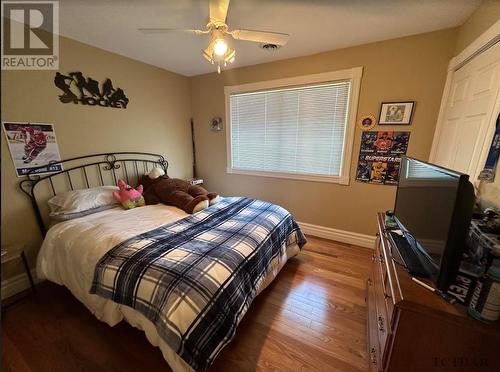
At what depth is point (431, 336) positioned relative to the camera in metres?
1.06

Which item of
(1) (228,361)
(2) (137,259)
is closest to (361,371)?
(1) (228,361)

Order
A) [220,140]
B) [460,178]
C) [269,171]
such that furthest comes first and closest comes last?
1. [220,140]
2. [269,171]
3. [460,178]

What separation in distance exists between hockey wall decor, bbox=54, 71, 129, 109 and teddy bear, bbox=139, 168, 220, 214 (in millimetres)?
952

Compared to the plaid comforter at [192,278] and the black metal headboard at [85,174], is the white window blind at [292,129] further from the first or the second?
the plaid comforter at [192,278]

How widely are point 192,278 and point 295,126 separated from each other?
240cm

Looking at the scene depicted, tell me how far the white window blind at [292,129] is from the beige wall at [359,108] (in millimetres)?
182

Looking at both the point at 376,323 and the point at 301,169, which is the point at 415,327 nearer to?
the point at 376,323

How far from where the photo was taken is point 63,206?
A: 2180 millimetres

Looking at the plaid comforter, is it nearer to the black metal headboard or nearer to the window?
the black metal headboard

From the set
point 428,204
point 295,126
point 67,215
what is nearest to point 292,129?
point 295,126

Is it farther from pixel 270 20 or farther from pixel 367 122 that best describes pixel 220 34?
pixel 367 122

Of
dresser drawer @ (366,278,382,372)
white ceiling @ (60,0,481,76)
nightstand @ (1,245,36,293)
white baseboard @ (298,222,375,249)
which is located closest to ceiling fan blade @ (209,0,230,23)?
white ceiling @ (60,0,481,76)

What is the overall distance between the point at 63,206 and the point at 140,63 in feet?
6.57

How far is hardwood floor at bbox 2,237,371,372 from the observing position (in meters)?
1.57
